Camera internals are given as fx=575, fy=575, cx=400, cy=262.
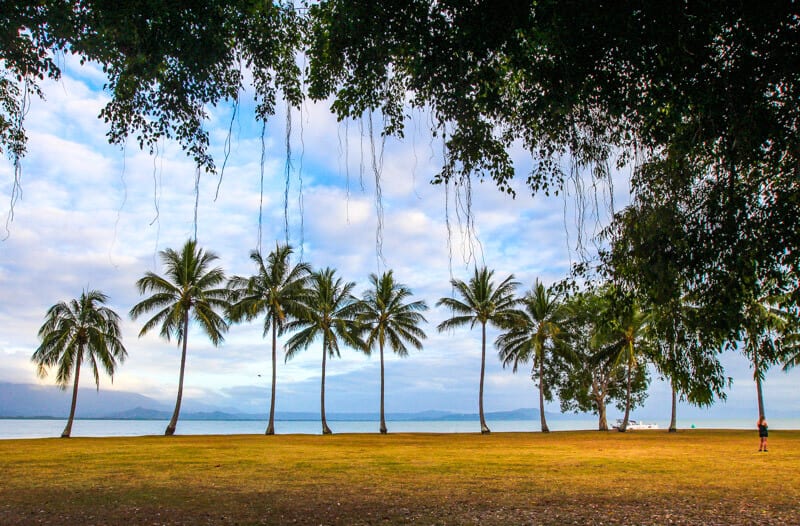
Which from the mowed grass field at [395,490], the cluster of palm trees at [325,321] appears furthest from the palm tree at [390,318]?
the mowed grass field at [395,490]

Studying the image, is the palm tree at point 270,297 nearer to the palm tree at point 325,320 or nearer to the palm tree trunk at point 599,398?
the palm tree at point 325,320

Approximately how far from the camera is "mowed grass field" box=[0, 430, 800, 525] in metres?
8.41

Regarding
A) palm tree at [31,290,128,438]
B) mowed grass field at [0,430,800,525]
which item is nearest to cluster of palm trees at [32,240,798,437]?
palm tree at [31,290,128,438]

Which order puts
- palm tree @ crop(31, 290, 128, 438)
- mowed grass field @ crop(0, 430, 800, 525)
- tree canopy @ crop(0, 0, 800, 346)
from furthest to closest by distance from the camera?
1. palm tree @ crop(31, 290, 128, 438)
2. mowed grass field @ crop(0, 430, 800, 525)
3. tree canopy @ crop(0, 0, 800, 346)

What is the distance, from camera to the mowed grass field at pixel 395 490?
8.41 meters

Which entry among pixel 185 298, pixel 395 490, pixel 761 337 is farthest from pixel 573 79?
pixel 185 298

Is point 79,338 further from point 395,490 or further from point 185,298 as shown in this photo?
point 395,490

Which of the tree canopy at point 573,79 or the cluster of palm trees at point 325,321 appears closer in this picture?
the tree canopy at point 573,79

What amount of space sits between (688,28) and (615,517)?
673 cm

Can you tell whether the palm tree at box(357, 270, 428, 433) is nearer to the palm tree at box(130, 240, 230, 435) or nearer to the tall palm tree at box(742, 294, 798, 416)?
the palm tree at box(130, 240, 230, 435)

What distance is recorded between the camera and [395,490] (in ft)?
36.4

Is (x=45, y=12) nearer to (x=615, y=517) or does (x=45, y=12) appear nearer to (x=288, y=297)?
(x=615, y=517)

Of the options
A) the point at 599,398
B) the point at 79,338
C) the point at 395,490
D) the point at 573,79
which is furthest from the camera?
the point at 599,398

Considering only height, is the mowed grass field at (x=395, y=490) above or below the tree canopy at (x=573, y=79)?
below
